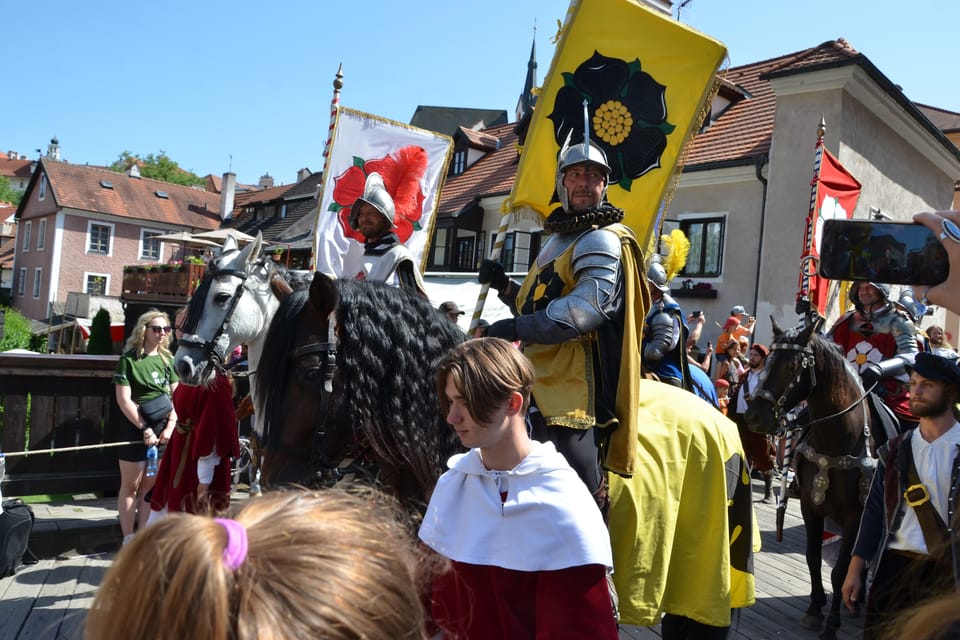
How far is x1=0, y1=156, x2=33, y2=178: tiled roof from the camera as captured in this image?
9488 centimetres

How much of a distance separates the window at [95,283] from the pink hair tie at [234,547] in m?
50.7

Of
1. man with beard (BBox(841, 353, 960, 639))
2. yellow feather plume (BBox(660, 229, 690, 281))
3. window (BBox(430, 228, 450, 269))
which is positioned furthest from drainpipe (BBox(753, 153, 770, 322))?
man with beard (BBox(841, 353, 960, 639))

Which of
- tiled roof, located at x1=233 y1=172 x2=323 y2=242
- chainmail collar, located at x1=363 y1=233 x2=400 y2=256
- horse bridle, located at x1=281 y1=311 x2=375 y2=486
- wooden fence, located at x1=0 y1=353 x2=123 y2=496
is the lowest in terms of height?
wooden fence, located at x1=0 y1=353 x2=123 y2=496

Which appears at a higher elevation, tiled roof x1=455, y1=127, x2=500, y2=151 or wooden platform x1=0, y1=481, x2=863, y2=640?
tiled roof x1=455, y1=127, x2=500, y2=151

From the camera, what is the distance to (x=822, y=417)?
16.0 ft

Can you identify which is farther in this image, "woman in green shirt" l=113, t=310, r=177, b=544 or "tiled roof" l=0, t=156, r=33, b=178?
"tiled roof" l=0, t=156, r=33, b=178

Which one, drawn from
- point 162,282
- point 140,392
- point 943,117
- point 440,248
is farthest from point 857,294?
point 943,117

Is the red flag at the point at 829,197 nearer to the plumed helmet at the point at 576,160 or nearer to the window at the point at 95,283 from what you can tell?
the plumed helmet at the point at 576,160

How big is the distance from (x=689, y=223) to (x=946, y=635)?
1663 cm

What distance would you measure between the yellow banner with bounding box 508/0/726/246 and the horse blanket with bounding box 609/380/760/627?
124 centimetres

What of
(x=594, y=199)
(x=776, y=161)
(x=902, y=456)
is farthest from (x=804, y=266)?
(x=776, y=161)

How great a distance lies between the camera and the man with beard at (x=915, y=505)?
335 cm

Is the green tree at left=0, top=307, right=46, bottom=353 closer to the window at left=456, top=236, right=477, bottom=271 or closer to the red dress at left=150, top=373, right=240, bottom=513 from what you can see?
the window at left=456, top=236, right=477, bottom=271

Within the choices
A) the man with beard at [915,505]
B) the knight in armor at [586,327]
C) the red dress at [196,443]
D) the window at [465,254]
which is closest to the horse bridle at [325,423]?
the knight in armor at [586,327]
